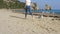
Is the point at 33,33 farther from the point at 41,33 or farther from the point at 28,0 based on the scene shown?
the point at 28,0

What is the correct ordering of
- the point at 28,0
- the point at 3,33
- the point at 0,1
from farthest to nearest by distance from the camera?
the point at 0,1, the point at 28,0, the point at 3,33

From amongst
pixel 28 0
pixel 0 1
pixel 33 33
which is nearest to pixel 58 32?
pixel 33 33

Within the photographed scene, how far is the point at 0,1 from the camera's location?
2158 inches

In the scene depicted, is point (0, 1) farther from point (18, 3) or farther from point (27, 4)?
point (27, 4)

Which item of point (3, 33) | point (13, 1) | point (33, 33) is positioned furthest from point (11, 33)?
point (13, 1)

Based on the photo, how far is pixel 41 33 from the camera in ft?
28.6

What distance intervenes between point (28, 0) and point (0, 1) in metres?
41.5

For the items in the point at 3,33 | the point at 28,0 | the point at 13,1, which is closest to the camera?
the point at 3,33

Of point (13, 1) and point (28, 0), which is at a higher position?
point (28, 0)

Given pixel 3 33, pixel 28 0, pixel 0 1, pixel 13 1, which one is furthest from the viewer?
pixel 13 1

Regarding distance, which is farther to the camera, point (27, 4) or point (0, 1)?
point (0, 1)

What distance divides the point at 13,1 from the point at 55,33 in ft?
187

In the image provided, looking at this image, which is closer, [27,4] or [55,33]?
[55,33]

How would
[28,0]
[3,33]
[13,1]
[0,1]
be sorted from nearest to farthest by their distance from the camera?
[3,33] → [28,0] → [0,1] → [13,1]
